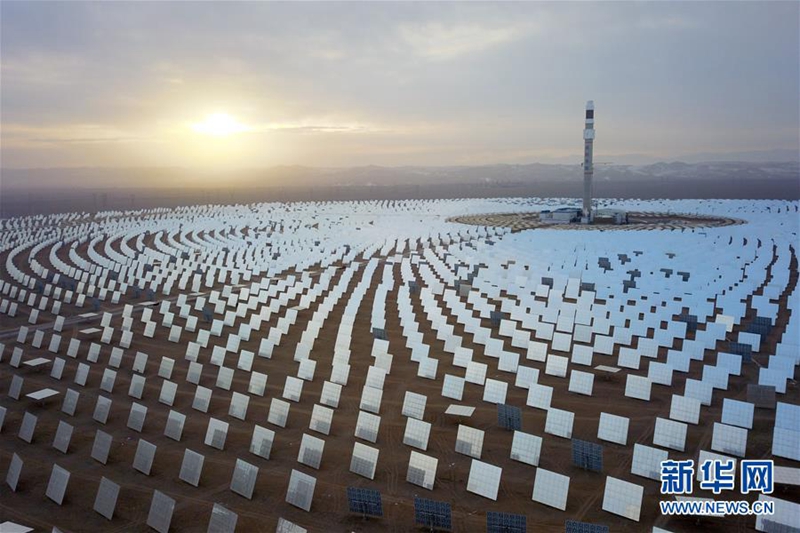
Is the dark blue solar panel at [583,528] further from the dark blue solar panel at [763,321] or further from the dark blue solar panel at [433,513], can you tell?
the dark blue solar panel at [763,321]

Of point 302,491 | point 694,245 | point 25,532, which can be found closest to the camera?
point 25,532

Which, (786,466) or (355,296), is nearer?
(786,466)

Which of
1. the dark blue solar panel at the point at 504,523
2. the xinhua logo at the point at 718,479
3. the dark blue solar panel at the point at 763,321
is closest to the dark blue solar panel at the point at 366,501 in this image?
the dark blue solar panel at the point at 504,523

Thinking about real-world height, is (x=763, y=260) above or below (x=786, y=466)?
above

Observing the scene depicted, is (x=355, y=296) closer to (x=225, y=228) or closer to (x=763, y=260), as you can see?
(x=763, y=260)

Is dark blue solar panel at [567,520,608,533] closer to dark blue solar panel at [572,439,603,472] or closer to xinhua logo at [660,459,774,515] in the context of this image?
xinhua logo at [660,459,774,515]


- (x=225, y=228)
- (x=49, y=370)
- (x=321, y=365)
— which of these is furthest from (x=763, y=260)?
(x=225, y=228)
